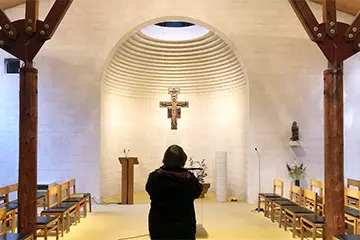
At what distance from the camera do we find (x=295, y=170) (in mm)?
8102

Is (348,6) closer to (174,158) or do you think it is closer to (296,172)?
(296,172)

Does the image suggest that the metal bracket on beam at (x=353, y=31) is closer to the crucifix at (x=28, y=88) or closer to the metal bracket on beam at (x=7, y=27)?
the crucifix at (x=28, y=88)

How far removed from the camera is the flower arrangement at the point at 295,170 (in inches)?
318

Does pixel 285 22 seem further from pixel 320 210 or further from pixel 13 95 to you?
pixel 13 95

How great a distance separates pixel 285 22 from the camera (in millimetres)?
8516

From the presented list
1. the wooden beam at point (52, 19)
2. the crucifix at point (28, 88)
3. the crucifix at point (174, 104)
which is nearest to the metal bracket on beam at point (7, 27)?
the crucifix at point (28, 88)

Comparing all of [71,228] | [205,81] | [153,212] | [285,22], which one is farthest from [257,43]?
[153,212]

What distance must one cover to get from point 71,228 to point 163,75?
538cm

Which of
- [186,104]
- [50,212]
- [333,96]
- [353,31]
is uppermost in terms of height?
[353,31]

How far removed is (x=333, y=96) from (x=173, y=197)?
2.47 meters

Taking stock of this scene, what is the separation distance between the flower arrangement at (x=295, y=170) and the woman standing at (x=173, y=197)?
18.8 ft

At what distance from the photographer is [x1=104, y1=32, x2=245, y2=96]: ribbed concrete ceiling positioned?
945cm

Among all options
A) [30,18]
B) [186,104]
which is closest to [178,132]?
[186,104]

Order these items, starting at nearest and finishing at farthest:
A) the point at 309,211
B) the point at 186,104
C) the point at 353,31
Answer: the point at 353,31 < the point at 309,211 < the point at 186,104
